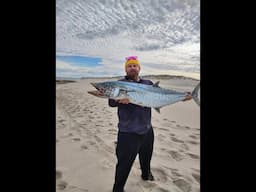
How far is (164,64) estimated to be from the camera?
1.77 meters

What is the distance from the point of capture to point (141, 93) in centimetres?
157

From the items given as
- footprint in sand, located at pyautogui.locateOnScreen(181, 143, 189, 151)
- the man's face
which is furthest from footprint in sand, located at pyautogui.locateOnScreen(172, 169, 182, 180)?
the man's face

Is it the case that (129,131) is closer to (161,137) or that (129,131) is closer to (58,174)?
(161,137)

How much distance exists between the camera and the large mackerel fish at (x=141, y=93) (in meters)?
1.56

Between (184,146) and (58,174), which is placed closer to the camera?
(58,174)

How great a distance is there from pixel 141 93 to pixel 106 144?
0.40 metres

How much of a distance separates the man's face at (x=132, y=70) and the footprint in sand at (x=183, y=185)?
69cm

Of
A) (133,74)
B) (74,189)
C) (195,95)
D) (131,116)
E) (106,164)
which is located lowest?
(74,189)

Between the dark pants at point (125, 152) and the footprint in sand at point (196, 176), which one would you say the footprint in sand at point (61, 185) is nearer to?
the dark pants at point (125, 152)

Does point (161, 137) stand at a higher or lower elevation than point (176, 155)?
higher

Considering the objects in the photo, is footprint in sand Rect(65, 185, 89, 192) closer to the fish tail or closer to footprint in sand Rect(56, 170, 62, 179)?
footprint in sand Rect(56, 170, 62, 179)

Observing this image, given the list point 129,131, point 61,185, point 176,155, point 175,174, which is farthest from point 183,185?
point 61,185
